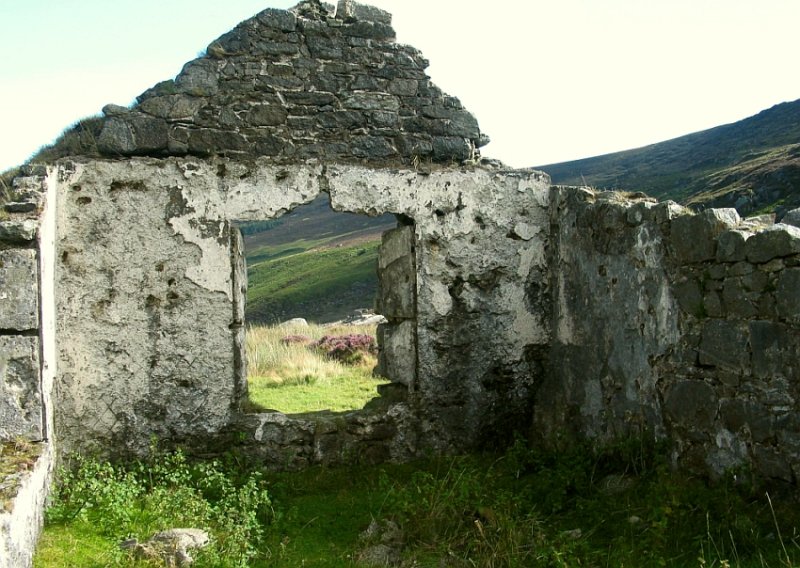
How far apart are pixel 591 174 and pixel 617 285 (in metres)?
31.2

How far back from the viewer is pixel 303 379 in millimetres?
9891

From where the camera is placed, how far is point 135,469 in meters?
5.43

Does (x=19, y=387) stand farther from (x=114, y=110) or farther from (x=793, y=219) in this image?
Answer: (x=793, y=219)

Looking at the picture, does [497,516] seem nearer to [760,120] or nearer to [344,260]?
[760,120]

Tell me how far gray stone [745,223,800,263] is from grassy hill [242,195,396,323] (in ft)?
54.1

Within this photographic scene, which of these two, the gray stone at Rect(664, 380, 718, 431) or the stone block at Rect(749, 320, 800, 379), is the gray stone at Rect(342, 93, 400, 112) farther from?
Answer: the stone block at Rect(749, 320, 800, 379)

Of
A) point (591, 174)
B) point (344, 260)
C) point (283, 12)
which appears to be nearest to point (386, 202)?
point (283, 12)

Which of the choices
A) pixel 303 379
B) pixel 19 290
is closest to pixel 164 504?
pixel 19 290

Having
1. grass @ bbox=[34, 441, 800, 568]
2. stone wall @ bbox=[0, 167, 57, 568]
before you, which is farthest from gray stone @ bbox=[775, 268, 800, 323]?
stone wall @ bbox=[0, 167, 57, 568]

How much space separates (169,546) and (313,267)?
123 feet

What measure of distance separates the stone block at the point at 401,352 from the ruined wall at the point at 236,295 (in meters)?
0.01

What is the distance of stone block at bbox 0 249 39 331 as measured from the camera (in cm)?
462

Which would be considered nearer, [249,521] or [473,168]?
[249,521]

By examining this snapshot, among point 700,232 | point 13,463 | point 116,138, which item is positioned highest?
point 116,138
